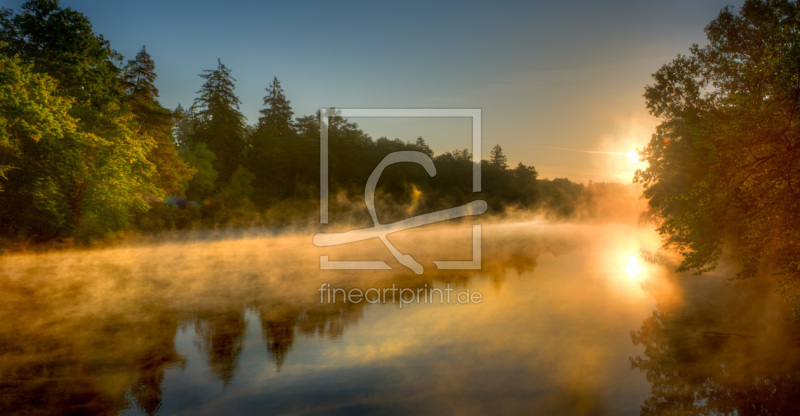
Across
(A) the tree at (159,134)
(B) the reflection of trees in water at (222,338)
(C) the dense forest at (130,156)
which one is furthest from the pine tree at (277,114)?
(B) the reflection of trees in water at (222,338)

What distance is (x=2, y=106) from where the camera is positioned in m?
21.2

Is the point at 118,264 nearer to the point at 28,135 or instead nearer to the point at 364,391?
the point at 28,135

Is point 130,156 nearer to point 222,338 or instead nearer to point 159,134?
point 159,134

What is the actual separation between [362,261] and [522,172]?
303 ft

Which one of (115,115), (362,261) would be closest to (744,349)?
(362,261)

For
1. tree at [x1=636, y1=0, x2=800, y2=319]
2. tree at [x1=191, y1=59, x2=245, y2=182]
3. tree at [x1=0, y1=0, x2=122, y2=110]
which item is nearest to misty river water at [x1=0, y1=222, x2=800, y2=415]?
tree at [x1=636, y1=0, x2=800, y2=319]

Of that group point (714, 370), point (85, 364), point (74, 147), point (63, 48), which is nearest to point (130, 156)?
point (74, 147)

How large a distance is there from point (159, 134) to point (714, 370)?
45109mm

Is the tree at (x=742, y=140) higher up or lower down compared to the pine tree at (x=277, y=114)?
lower down

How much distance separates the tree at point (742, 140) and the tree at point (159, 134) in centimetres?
4028

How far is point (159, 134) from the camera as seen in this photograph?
129ft

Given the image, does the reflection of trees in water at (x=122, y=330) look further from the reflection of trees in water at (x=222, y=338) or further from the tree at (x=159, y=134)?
the tree at (x=159, y=134)

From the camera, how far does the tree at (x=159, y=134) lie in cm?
3800

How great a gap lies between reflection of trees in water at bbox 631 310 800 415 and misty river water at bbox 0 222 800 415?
0.06 meters
